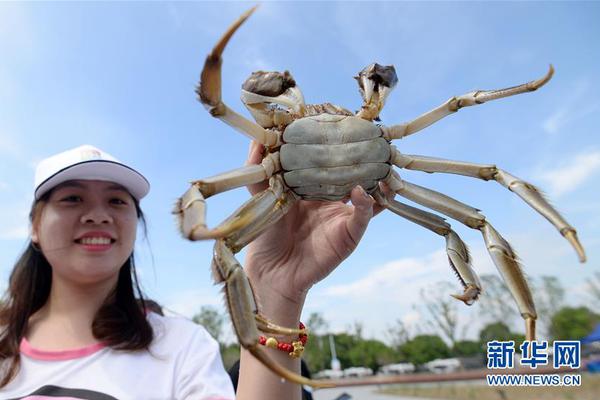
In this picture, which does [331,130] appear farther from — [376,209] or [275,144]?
[376,209]

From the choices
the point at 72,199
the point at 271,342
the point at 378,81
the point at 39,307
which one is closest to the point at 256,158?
the point at 378,81

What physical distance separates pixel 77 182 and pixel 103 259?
1.73ft

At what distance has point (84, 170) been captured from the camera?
2.80 m

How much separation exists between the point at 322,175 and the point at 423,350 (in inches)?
1960

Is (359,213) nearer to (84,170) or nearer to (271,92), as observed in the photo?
(271,92)

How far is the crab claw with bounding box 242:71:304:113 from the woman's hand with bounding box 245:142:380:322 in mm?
238

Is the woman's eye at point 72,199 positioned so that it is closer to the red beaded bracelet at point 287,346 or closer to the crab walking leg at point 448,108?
the red beaded bracelet at point 287,346

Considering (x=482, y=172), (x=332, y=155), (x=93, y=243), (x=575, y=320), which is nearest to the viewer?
(x=332, y=155)

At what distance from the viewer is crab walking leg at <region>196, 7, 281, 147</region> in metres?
1.75

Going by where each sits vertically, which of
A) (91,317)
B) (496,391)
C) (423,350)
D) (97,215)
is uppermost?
(97,215)

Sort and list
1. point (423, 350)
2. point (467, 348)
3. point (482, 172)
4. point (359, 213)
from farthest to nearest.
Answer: point (423, 350) < point (467, 348) < point (482, 172) < point (359, 213)

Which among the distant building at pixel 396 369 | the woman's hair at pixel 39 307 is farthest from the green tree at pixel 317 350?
the woman's hair at pixel 39 307

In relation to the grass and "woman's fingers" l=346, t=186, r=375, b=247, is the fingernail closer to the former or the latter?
"woman's fingers" l=346, t=186, r=375, b=247

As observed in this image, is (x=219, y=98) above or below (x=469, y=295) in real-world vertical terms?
above
